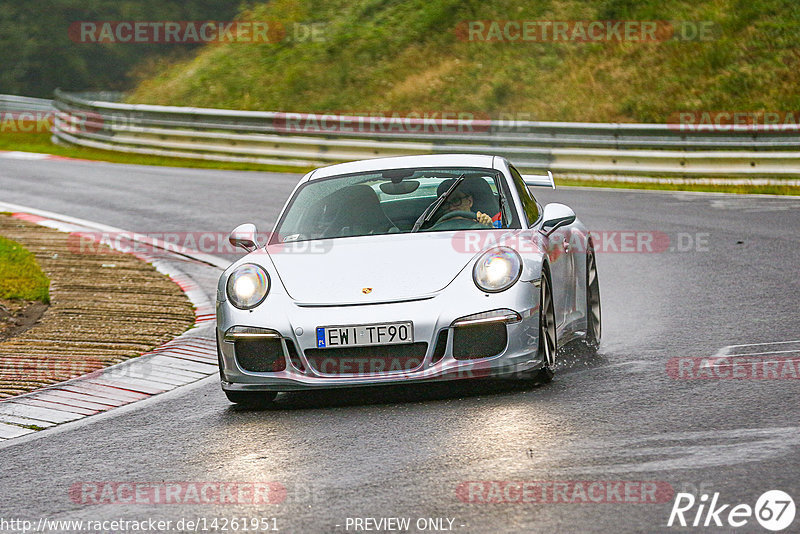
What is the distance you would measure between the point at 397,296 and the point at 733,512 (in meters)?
2.50

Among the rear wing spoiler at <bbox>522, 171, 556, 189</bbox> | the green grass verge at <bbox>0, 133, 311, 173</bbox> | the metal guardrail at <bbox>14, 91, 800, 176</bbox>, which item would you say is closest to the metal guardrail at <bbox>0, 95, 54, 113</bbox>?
the green grass verge at <bbox>0, 133, 311, 173</bbox>

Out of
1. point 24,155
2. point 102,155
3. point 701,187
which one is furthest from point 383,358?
point 24,155

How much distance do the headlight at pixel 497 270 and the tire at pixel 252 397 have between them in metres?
1.28

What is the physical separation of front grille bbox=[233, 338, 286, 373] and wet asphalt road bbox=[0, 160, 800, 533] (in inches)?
10.1

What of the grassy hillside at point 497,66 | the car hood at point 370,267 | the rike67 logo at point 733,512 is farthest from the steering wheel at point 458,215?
the grassy hillside at point 497,66

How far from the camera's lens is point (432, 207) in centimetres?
746

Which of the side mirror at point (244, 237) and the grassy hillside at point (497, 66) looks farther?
the grassy hillside at point (497, 66)

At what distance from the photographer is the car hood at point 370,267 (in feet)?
21.0

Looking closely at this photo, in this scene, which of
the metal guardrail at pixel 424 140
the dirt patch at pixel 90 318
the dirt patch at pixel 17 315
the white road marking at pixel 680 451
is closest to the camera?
the white road marking at pixel 680 451

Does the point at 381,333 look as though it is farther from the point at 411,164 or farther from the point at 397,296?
the point at 411,164

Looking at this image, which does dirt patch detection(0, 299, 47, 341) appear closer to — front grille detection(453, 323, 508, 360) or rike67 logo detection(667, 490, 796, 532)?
front grille detection(453, 323, 508, 360)

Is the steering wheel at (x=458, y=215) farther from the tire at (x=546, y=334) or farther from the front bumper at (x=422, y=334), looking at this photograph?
the front bumper at (x=422, y=334)

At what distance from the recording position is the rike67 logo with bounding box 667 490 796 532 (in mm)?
4109

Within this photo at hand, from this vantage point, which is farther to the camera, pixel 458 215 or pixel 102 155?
pixel 102 155
